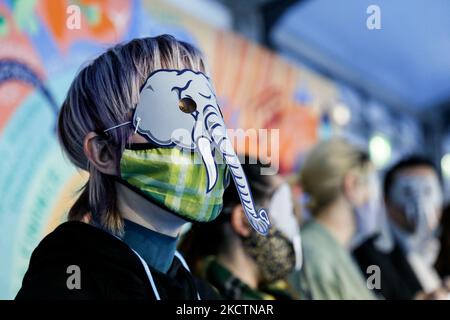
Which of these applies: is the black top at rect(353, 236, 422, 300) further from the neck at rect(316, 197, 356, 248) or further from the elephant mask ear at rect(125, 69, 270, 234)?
the elephant mask ear at rect(125, 69, 270, 234)

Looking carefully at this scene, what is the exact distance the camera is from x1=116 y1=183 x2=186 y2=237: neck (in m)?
0.86

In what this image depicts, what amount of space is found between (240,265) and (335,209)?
606mm

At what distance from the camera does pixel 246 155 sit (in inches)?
42.4

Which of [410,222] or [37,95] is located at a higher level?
[37,95]

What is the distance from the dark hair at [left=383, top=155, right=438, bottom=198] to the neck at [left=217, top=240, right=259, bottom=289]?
1.07 metres

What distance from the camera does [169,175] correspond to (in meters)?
0.84

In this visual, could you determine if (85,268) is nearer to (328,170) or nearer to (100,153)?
(100,153)

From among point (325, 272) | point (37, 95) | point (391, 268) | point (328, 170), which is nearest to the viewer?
point (37, 95)

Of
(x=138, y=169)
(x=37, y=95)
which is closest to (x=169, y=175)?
(x=138, y=169)

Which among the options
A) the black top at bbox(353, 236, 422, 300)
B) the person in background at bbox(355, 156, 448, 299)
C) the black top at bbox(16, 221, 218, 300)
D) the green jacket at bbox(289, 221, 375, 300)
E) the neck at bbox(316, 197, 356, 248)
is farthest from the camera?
the person in background at bbox(355, 156, 448, 299)

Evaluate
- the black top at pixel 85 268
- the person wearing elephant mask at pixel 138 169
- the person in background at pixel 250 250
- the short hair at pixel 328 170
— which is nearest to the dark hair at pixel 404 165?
the short hair at pixel 328 170

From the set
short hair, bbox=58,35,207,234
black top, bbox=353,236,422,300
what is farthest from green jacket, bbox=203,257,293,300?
black top, bbox=353,236,422,300
